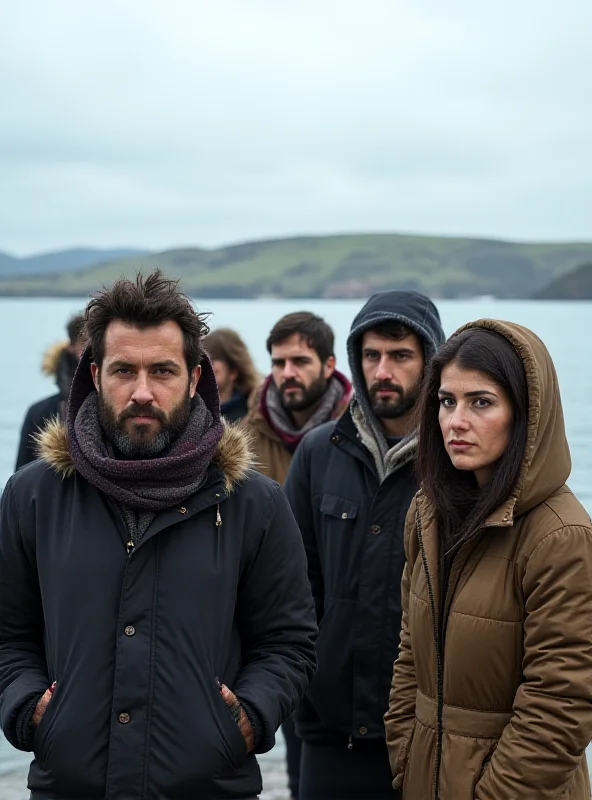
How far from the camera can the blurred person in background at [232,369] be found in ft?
24.4

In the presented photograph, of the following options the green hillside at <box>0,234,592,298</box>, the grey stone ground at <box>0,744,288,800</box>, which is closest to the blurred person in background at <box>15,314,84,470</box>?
the grey stone ground at <box>0,744,288,800</box>

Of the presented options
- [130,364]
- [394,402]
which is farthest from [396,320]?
[130,364]

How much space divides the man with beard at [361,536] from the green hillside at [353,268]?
432 ft

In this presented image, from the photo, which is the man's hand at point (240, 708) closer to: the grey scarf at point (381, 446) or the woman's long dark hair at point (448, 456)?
the woman's long dark hair at point (448, 456)

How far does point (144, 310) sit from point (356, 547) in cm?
157

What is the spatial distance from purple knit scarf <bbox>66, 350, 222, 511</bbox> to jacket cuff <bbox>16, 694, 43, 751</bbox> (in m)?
0.62

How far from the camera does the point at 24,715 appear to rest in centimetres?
308

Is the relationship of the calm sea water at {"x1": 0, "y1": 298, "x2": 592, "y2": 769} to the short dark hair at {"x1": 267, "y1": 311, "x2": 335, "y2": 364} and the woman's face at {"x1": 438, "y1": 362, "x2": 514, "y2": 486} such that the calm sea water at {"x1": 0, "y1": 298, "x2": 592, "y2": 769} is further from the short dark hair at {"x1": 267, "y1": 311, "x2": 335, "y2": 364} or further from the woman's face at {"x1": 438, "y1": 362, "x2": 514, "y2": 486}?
the woman's face at {"x1": 438, "y1": 362, "x2": 514, "y2": 486}

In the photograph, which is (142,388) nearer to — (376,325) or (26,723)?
(26,723)

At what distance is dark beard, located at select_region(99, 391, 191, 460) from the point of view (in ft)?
10.6

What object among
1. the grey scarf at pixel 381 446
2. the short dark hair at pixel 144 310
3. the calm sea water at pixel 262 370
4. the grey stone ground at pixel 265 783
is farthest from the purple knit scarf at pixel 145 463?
the grey stone ground at pixel 265 783

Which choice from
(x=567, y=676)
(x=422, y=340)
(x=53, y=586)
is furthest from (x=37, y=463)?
(x=422, y=340)

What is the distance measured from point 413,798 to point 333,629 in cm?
109

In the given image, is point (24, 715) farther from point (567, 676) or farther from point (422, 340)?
point (422, 340)
